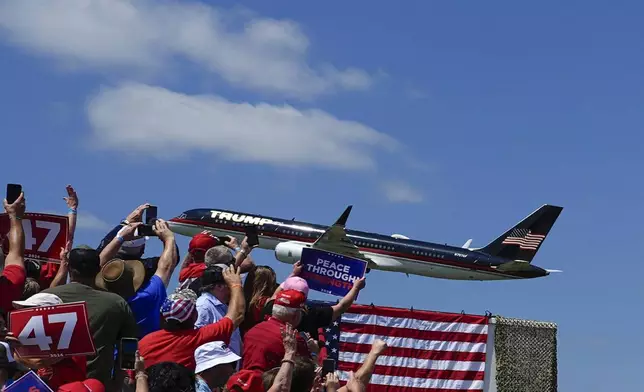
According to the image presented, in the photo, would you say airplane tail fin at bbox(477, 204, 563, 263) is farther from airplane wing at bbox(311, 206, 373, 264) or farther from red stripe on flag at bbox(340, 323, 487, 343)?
red stripe on flag at bbox(340, 323, 487, 343)

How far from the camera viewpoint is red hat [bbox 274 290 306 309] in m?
7.08

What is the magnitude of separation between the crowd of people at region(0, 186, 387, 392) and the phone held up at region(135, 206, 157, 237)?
0.24 feet

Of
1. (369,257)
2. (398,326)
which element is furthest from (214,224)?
(398,326)

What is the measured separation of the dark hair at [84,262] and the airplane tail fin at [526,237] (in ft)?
153

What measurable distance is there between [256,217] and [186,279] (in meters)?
39.9

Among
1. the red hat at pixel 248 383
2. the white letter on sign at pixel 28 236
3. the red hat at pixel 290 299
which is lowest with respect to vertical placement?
the red hat at pixel 248 383

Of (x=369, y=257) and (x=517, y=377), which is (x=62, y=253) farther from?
(x=369, y=257)

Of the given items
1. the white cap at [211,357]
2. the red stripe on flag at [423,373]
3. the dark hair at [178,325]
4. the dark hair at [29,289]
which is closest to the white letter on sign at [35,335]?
the white cap at [211,357]

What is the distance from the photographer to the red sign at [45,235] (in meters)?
7.57

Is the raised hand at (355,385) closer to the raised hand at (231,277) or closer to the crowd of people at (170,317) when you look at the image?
the crowd of people at (170,317)

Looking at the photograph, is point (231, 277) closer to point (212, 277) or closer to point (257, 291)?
point (212, 277)

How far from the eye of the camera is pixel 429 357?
1480cm

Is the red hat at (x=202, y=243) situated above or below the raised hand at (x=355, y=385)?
above

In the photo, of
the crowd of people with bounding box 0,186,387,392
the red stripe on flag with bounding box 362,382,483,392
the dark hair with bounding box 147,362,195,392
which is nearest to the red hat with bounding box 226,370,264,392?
the crowd of people with bounding box 0,186,387,392
